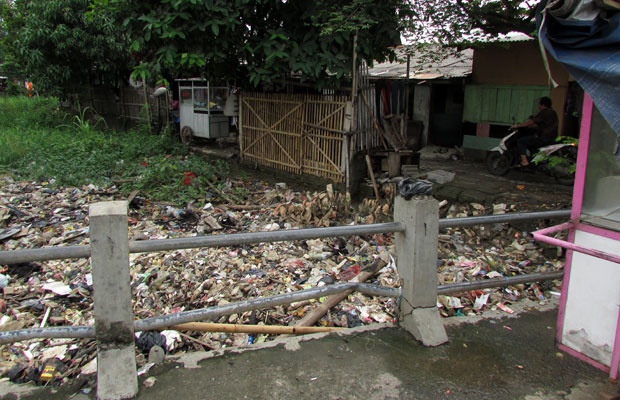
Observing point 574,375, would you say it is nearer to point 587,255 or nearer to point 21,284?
point 587,255

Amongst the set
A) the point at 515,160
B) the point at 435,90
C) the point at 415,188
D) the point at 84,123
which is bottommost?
the point at 515,160

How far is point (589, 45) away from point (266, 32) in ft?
26.6

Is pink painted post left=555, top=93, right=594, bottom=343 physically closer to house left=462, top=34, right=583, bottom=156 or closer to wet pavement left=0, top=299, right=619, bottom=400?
wet pavement left=0, top=299, right=619, bottom=400

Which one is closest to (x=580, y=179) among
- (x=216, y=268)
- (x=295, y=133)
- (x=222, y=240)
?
(x=222, y=240)

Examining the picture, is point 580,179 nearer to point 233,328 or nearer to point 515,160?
point 233,328

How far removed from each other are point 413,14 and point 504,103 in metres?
4.84

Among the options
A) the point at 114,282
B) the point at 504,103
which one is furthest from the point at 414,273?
the point at 504,103

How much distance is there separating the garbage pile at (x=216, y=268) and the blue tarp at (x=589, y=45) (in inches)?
91.7

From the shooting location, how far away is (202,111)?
15250 mm

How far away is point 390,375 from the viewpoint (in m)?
3.07

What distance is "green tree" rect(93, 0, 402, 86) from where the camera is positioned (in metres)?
8.79

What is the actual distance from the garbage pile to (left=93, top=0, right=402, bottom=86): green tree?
112 inches

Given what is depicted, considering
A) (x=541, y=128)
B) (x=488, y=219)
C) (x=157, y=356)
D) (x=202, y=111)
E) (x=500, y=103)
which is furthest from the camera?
(x=202, y=111)

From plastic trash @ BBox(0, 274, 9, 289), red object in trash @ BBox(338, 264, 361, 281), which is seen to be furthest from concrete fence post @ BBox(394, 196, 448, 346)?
plastic trash @ BBox(0, 274, 9, 289)
